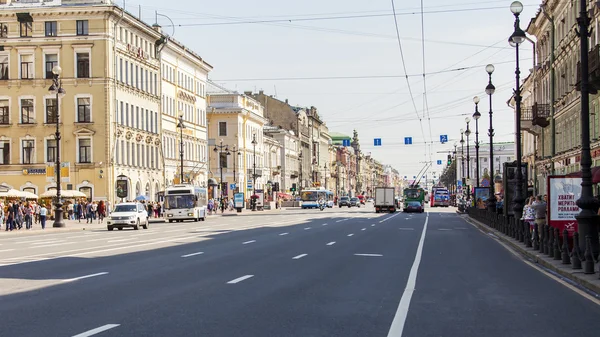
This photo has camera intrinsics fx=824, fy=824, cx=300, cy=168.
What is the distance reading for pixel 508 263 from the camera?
21.1 meters

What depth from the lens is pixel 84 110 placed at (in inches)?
2840

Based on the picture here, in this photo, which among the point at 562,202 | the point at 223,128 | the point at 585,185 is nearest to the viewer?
the point at 585,185

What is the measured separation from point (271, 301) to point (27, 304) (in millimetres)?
3528

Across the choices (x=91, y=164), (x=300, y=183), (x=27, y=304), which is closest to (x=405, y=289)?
(x=27, y=304)

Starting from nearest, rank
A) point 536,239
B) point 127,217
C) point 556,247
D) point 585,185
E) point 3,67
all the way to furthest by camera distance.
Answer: point 585,185, point 556,247, point 536,239, point 127,217, point 3,67

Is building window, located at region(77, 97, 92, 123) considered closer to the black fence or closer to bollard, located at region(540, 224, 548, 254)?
the black fence

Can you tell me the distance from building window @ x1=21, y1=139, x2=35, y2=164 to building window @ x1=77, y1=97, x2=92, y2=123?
452cm

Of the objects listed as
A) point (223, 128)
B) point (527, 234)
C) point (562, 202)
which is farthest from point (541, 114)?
point (223, 128)

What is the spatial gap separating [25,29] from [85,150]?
11.5 m

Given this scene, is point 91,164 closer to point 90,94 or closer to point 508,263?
point 90,94

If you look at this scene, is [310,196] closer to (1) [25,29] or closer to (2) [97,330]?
(1) [25,29]

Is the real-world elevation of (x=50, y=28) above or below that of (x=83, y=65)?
above

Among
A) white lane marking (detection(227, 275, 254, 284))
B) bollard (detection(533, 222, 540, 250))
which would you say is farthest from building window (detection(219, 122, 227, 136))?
white lane marking (detection(227, 275, 254, 284))

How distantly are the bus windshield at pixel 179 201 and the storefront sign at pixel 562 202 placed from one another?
41.6 m
